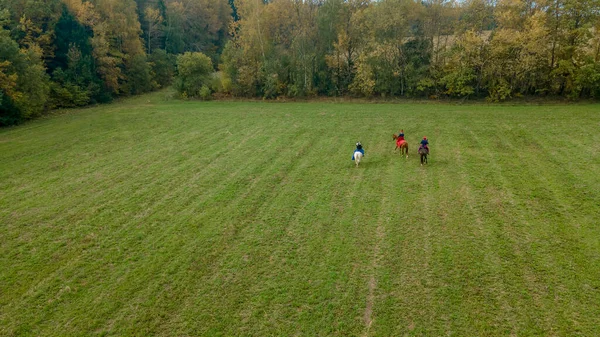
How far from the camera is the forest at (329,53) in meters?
29.6

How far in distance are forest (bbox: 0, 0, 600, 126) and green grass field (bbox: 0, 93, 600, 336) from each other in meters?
12.4

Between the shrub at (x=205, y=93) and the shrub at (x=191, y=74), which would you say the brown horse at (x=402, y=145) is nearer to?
the shrub at (x=205, y=93)

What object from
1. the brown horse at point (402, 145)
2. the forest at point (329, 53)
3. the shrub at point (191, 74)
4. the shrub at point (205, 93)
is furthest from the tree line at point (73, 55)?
the brown horse at point (402, 145)

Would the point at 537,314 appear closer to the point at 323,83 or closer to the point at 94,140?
the point at 94,140

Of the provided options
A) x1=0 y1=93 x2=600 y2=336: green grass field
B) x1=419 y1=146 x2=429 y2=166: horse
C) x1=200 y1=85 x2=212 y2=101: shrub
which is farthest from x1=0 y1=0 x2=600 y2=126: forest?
x1=419 y1=146 x2=429 y2=166: horse

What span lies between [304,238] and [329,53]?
33.6 m

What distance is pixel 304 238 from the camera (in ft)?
35.6

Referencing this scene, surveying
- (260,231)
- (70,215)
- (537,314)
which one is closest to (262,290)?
(260,231)

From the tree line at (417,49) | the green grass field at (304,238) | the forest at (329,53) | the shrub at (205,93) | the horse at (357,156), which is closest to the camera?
the green grass field at (304,238)

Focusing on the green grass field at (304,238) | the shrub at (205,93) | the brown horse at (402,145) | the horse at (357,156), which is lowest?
the green grass field at (304,238)

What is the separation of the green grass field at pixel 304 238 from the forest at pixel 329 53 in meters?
12.4

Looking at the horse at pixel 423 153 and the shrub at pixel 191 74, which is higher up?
the shrub at pixel 191 74

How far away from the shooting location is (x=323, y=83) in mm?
40500

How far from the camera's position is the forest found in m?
29.6
